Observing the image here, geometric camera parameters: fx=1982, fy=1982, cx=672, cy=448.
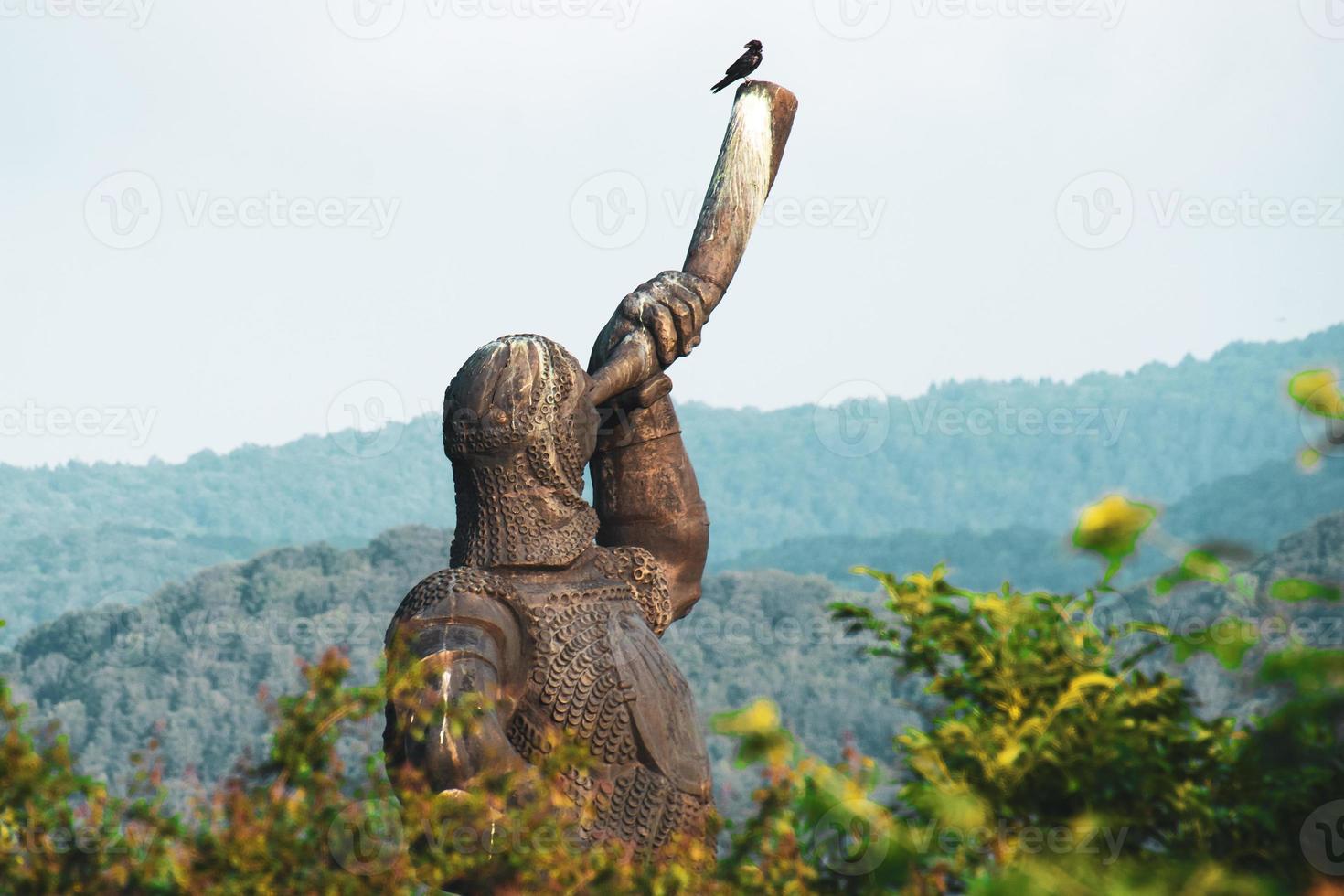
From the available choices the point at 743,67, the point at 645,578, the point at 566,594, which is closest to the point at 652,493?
the point at 645,578

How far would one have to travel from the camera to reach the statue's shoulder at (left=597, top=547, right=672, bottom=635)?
679cm

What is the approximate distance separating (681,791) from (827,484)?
177 ft

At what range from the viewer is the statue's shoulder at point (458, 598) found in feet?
19.7

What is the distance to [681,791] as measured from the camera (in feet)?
20.7

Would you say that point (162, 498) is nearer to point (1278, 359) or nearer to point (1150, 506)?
point (1278, 359)

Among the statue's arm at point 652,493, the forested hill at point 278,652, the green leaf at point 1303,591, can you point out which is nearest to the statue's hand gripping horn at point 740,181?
the statue's arm at point 652,493

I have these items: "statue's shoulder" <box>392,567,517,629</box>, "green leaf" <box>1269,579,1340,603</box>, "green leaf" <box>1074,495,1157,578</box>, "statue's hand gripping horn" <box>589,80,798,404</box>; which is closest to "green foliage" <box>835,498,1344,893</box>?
"green leaf" <box>1074,495,1157,578</box>

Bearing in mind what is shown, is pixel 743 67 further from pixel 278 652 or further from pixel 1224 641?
pixel 278 652

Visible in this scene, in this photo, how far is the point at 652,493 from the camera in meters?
7.04

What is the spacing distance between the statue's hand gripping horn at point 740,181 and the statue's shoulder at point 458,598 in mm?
1081

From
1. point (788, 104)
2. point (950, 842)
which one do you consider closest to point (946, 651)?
point (950, 842)

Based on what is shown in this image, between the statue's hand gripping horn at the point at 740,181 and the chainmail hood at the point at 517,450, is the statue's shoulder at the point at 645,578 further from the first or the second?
the statue's hand gripping horn at the point at 740,181

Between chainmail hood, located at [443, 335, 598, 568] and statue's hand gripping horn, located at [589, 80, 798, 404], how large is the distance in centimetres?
57

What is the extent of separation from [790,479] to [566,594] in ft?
174
